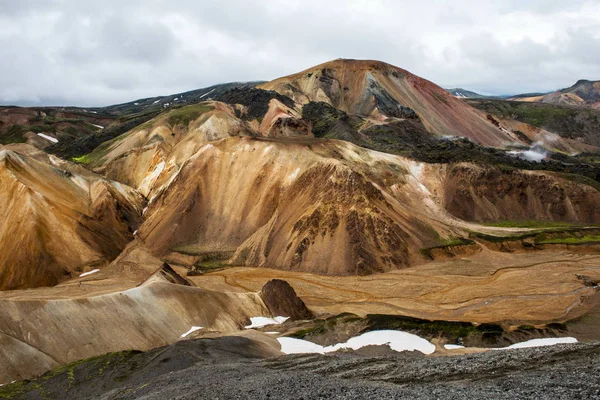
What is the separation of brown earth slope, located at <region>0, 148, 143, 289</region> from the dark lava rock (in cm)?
2729

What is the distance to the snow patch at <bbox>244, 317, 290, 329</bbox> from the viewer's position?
4402cm

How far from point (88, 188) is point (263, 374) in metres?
66.9

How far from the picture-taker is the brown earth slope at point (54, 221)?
60.8m

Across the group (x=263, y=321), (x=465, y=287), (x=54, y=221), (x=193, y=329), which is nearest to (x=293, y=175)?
(x=465, y=287)

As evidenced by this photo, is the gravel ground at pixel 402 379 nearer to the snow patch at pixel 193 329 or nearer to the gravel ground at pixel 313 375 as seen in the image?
the gravel ground at pixel 313 375

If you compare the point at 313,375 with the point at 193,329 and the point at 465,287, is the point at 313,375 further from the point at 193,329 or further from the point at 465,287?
the point at 465,287

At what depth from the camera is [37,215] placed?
66.2 metres

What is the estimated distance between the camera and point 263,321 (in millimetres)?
44844

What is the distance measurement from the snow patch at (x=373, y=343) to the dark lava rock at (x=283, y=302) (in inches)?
373

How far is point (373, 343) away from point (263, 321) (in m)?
12.0

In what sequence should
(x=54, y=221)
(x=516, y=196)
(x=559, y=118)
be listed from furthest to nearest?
(x=559, y=118) < (x=516, y=196) < (x=54, y=221)

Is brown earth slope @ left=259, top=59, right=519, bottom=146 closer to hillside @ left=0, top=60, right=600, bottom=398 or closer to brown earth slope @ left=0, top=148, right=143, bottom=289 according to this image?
hillside @ left=0, top=60, right=600, bottom=398

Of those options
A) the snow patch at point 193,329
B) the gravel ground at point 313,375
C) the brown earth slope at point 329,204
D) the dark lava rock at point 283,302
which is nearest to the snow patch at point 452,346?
the gravel ground at point 313,375

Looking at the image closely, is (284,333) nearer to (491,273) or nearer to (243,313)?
(243,313)
